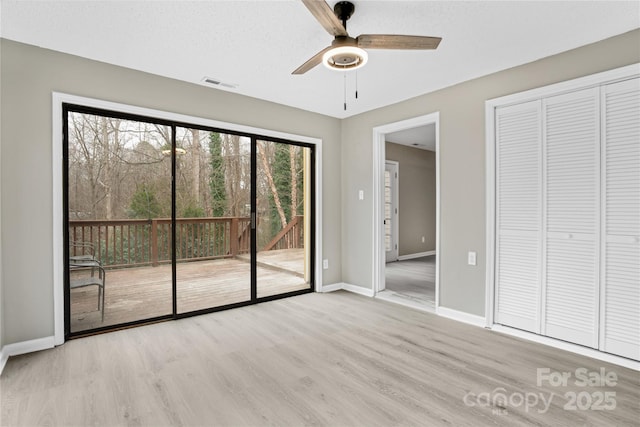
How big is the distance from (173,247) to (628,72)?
4156mm

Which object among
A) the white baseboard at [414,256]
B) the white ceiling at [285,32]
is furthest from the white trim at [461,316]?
the white baseboard at [414,256]

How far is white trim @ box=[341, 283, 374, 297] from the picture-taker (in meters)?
4.40

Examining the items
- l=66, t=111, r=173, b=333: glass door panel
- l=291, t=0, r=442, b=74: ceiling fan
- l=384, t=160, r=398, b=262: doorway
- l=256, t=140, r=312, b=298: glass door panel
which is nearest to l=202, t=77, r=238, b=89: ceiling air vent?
l=66, t=111, r=173, b=333: glass door panel

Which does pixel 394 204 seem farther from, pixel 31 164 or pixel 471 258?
pixel 31 164

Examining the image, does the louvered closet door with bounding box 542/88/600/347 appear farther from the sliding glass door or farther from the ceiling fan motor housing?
the sliding glass door

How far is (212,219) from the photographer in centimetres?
364

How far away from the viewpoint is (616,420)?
1802 mm

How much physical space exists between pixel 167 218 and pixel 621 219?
13.0 ft

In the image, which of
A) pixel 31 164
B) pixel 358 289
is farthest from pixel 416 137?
pixel 31 164

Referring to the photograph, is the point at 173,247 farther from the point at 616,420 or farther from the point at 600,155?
the point at 600,155

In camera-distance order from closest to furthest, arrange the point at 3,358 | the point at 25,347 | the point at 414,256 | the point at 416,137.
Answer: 1. the point at 3,358
2. the point at 25,347
3. the point at 416,137
4. the point at 414,256

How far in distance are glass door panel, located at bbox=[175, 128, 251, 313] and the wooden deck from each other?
0.01 m

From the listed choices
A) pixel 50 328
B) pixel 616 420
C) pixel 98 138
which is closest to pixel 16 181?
pixel 98 138

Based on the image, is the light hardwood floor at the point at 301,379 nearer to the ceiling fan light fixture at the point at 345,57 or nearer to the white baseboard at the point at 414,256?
the ceiling fan light fixture at the point at 345,57
